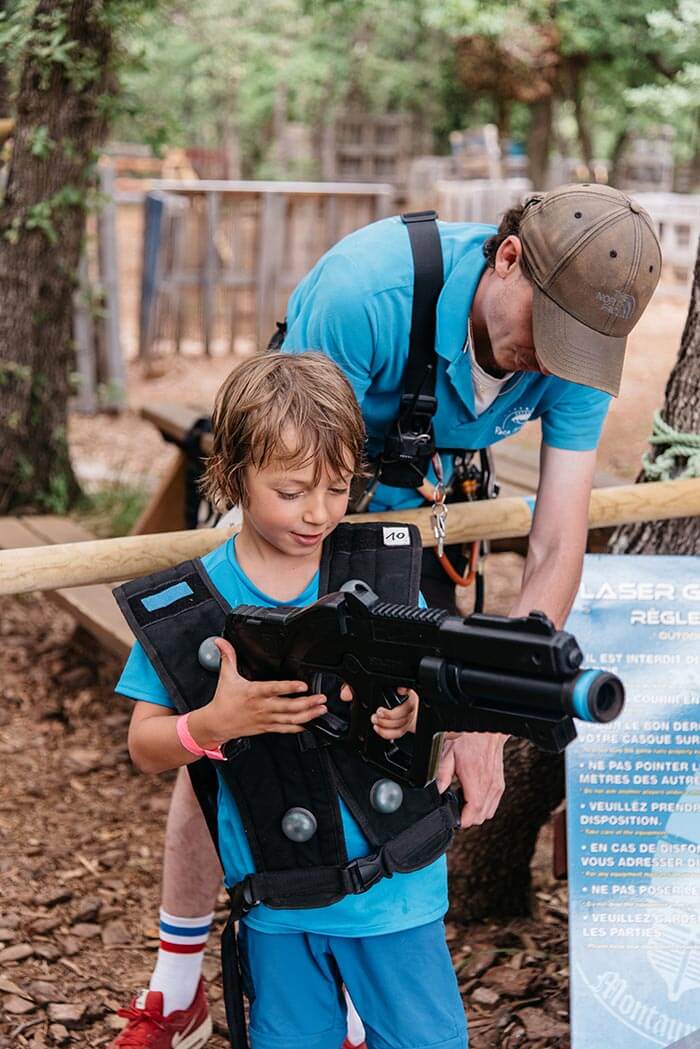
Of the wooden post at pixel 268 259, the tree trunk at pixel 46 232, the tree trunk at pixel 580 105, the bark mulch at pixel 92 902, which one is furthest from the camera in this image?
the tree trunk at pixel 580 105

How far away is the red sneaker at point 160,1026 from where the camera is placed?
2.61 metres

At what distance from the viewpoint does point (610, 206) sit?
2297mm

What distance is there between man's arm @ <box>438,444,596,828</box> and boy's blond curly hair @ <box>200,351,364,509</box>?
1.92 ft

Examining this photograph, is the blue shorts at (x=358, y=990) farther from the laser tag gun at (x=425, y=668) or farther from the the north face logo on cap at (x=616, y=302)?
the the north face logo on cap at (x=616, y=302)

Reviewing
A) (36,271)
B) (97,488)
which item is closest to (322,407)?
(36,271)

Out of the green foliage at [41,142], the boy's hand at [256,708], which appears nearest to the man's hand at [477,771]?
the boy's hand at [256,708]

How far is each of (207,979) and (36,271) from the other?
10.7 ft

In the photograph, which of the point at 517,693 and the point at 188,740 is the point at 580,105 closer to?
the point at 188,740

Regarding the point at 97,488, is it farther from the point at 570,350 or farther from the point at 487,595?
the point at 570,350

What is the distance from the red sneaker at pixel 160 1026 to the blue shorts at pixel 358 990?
541mm

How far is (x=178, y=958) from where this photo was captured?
2629mm

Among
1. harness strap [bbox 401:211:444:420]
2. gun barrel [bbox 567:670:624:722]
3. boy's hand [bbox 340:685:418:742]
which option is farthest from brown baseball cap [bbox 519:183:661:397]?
gun barrel [bbox 567:670:624:722]

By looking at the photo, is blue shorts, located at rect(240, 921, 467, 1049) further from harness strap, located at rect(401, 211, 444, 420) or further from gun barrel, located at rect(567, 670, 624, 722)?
harness strap, located at rect(401, 211, 444, 420)

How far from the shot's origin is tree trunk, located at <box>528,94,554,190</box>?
22391mm
